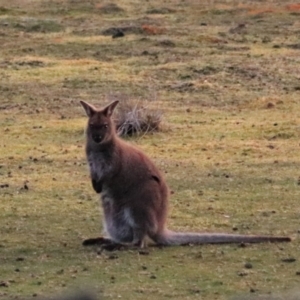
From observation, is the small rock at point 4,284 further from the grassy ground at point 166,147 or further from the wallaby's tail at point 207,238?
the wallaby's tail at point 207,238

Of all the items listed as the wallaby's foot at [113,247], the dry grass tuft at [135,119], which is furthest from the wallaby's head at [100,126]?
the dry grass tuft at [135,119]

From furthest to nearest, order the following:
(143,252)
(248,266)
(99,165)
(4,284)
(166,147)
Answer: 1. (166,147)
2. (99,165)
3. (143,252)
4. (248,266)
5. (4,284)

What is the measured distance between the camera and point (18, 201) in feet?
40.4

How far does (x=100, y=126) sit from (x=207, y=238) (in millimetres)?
1353

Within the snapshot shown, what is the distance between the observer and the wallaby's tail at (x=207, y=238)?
983 centimetres

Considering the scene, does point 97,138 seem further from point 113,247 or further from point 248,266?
point 248,266

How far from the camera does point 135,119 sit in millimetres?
17656

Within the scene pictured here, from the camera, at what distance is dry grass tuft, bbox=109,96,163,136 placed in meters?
17.7

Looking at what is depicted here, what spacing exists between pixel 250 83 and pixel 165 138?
611 centimetres

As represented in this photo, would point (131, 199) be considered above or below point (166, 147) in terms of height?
above

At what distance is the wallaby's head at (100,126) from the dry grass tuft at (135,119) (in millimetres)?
7203

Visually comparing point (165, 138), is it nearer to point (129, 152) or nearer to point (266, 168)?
point (266, 168)

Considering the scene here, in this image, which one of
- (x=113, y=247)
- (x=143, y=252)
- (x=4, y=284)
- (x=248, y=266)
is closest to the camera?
(x=4, y=284)

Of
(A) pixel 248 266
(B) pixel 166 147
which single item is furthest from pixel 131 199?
(B) pixel 166 147
